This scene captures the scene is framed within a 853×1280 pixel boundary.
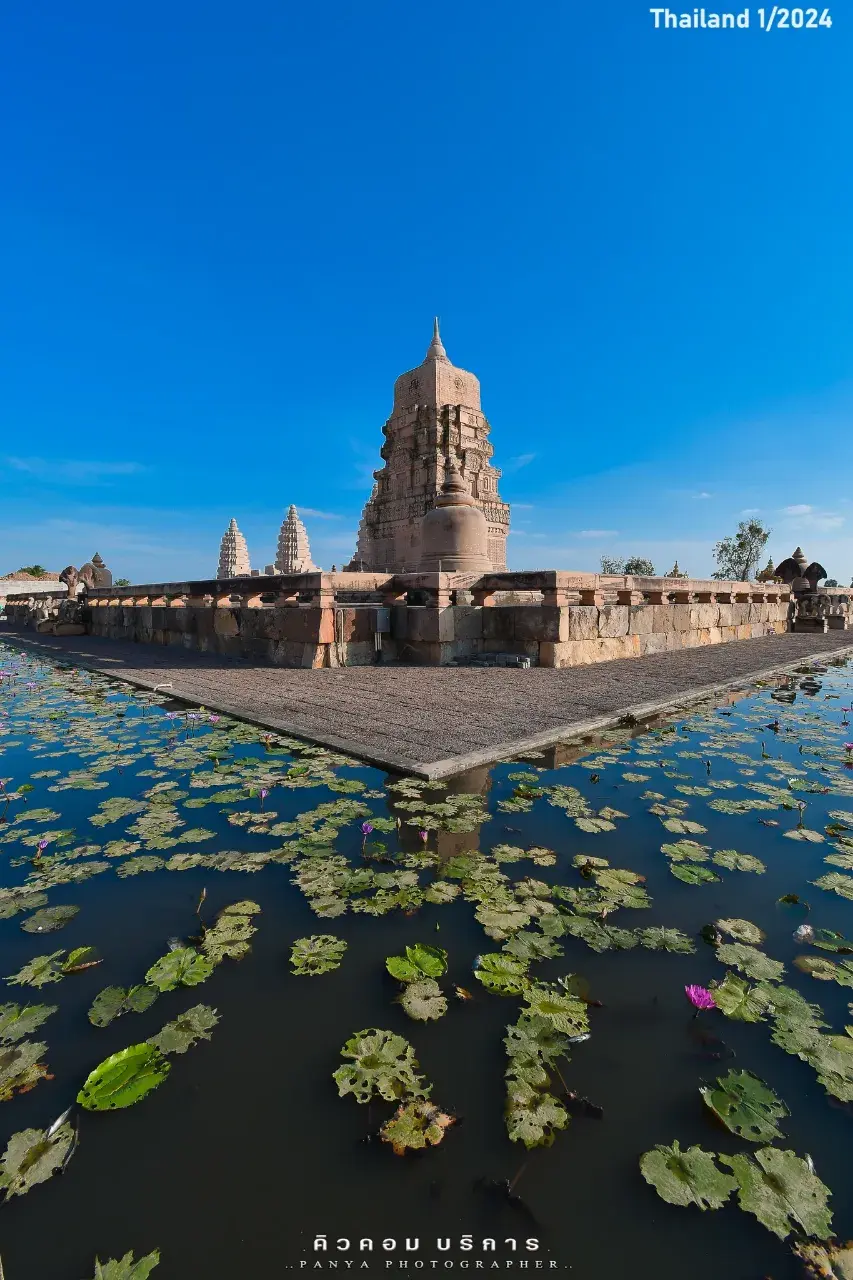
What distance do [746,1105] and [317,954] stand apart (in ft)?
4.02

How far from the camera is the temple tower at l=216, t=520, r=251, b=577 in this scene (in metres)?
40.4

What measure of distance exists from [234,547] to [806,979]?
4240 centimetres

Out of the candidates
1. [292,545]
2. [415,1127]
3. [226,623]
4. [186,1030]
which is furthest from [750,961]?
[292,545]

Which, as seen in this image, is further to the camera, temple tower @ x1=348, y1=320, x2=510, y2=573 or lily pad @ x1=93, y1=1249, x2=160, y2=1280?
temple tower @ x1=348, y1=320, x2=510, y2=573

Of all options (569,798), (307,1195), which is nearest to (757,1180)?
(307,1195)

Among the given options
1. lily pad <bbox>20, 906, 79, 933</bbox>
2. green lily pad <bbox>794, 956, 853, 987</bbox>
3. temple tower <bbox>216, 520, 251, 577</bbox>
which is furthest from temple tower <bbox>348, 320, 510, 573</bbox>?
temple tower <bbox>216, 520, 251, 577</bbox>

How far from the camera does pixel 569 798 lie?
313 centimetres

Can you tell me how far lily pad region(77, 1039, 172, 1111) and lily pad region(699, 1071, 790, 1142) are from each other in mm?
1333

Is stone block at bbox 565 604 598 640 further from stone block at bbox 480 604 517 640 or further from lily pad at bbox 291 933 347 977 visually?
lily pad at bbox 291 933 347 977

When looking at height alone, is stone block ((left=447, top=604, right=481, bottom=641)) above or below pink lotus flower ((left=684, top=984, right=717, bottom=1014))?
above

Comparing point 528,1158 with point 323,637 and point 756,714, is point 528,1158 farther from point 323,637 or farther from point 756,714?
point 323,637

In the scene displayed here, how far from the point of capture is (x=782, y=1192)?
1115mm

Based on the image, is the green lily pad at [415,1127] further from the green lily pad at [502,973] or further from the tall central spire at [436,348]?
the tall central spire at [436,348]

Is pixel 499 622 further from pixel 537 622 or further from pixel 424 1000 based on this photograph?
pixel 424 1000
